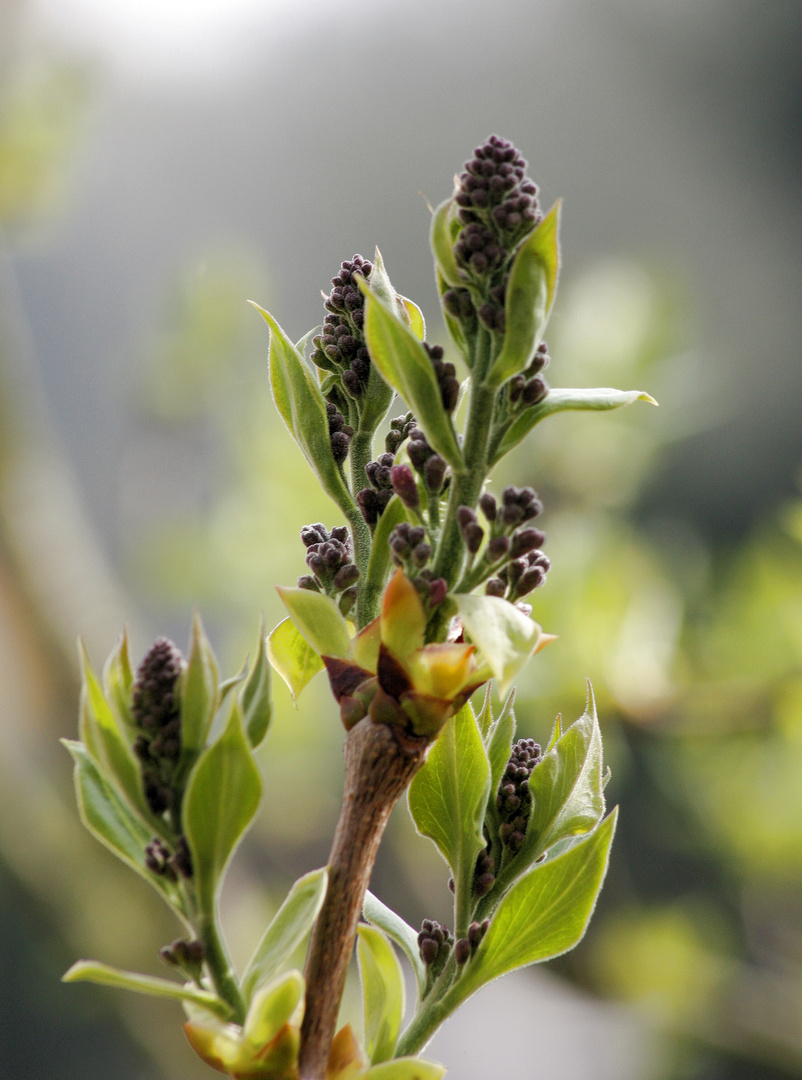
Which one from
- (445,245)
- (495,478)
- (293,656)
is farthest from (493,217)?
(495,478)

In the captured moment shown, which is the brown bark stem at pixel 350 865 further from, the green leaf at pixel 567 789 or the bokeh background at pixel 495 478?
the bokeh background at pixel 495 478

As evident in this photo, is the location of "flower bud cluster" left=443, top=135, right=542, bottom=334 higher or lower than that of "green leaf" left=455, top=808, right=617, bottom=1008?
higher

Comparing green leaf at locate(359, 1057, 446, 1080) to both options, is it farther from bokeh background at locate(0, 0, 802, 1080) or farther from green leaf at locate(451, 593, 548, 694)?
bokeh background at locate(0, 0, 802, 1080)

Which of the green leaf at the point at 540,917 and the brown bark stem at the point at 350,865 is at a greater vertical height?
the brown bark stem at the point at 350,865

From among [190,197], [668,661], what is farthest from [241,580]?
[190,197]

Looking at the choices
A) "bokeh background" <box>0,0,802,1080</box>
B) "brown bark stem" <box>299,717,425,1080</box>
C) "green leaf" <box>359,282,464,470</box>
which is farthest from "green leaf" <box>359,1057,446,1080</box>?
"bokeh background" <box>0,0,802,1080</box>

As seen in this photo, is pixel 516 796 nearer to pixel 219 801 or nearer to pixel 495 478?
pixel 219 801

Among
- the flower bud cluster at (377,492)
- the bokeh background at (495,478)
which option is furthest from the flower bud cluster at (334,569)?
the bokeh background at (495,478)
